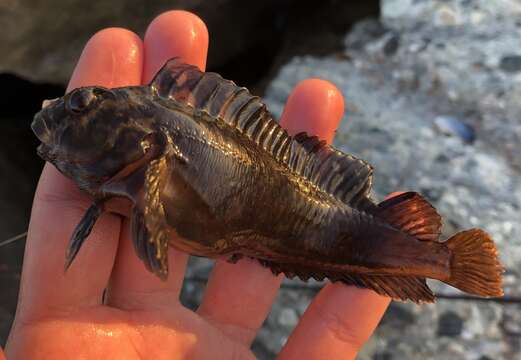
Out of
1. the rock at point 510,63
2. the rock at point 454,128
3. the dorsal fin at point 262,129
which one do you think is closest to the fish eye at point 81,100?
the dorsal fin at point 262,129

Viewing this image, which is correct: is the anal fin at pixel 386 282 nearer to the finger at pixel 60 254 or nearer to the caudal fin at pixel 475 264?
the caudal fin at pixel 475 264

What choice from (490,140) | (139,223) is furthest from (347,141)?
(139,223)

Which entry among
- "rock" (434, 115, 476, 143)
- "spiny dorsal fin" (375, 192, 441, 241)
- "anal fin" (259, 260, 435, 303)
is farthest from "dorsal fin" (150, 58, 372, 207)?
"rock" (434, 115, 476, 143)

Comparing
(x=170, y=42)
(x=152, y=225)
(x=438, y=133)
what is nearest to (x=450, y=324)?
(x=438, y=133)

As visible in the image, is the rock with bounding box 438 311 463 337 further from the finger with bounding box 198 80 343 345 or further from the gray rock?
the finger with bounding box 198 80 343 345

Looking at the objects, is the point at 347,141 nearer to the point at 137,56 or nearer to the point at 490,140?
the point at 490,140

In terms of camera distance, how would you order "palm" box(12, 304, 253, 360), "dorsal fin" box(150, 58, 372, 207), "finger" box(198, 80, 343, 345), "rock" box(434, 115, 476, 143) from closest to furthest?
"palm" box(12, 304, 253, 360) → "dorsal fin" box(150, 58, 372, 207) → "finger" box(198, 80, 343, 345) → "rock" box(434, 115, 476, 143)
